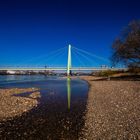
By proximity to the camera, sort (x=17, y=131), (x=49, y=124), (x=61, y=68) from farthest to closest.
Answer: (x=61, y=68) → (x=49, y=124) → (x=17, y=131)

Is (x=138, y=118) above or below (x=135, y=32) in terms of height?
below

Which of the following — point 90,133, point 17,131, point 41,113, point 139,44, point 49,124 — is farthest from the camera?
point 139,44

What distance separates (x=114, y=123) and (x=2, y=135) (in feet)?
16.0

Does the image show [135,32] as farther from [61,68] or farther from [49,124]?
[61,68]

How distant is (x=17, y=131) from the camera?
34.3 ft

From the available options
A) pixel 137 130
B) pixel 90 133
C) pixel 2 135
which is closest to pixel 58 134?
pixel 90 133

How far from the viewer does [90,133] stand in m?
9.70

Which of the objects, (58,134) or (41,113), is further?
(41,113)

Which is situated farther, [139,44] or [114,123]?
[139,44]

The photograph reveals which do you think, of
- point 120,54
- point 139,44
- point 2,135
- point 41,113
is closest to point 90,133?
point 2,135

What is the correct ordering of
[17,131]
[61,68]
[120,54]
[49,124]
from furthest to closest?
[61,68] → [120,54] → [49,124] → [17,131]

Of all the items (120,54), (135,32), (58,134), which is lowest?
(58,134)

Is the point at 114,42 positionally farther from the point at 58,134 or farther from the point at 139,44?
the point at 58,134

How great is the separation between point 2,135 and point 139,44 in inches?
1246
